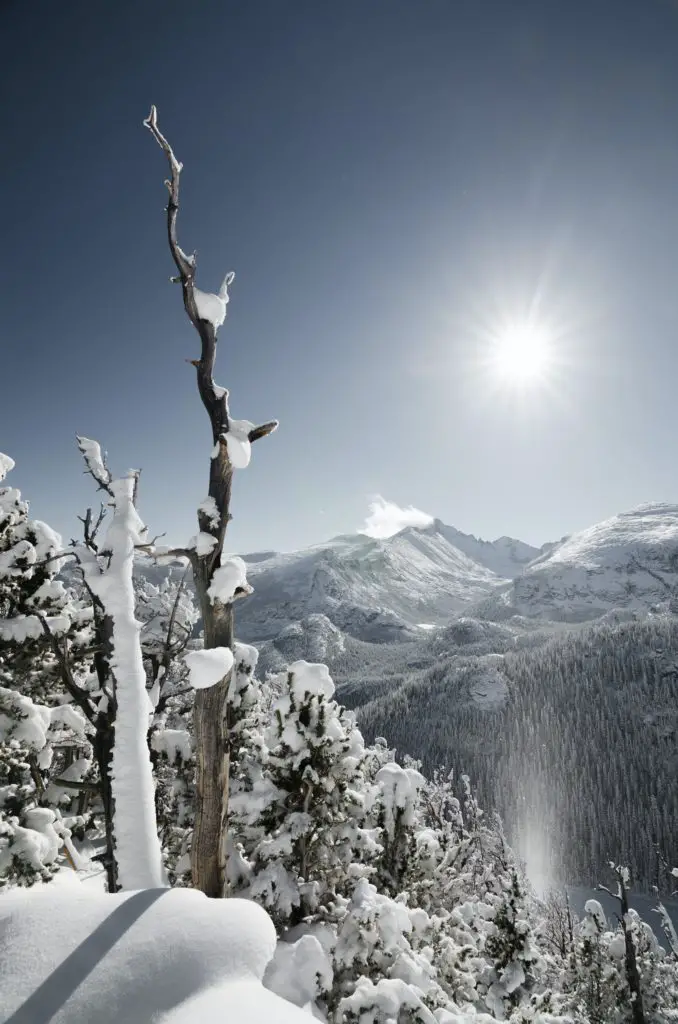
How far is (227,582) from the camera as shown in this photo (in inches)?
172

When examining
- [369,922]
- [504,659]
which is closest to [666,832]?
[504,659]

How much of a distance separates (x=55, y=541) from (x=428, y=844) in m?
12.0

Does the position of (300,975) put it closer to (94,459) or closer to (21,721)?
(21,721)

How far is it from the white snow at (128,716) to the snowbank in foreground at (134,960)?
34.8 inches

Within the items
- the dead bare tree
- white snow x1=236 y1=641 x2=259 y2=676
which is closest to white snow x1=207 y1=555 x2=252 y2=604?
the dead bare tree

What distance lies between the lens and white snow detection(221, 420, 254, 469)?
14.5 ft

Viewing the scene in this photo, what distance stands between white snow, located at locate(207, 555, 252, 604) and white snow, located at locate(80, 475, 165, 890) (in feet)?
2.70

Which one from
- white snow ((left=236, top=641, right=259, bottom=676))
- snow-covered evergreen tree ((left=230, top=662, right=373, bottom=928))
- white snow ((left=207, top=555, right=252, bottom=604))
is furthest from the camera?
white snow ((left=236, top=641, right=259, bottom=676))

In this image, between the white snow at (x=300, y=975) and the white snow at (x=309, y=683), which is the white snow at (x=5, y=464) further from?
the white snow at (x=300, y=975)

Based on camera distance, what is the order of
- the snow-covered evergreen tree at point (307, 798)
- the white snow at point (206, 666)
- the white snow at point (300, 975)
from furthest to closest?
the snow-covered evergreen tree at point (307, 798)
the white snow at point (300, 975)
the white snow at point (206, 666)

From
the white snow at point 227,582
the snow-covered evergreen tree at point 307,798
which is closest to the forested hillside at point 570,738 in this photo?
the snow-covered evergreen tree at point 307,798

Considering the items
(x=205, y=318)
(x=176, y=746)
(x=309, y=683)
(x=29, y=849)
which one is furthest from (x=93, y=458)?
(x=176, y=746)

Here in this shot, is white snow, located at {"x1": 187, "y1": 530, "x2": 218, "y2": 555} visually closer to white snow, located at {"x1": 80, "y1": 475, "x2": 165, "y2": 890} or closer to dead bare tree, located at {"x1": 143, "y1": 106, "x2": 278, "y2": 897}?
dead bare tree, located at {"x1": 143, "y1": 106, "x2": 278, "y2": 897}

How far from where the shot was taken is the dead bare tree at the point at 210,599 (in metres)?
4.52
